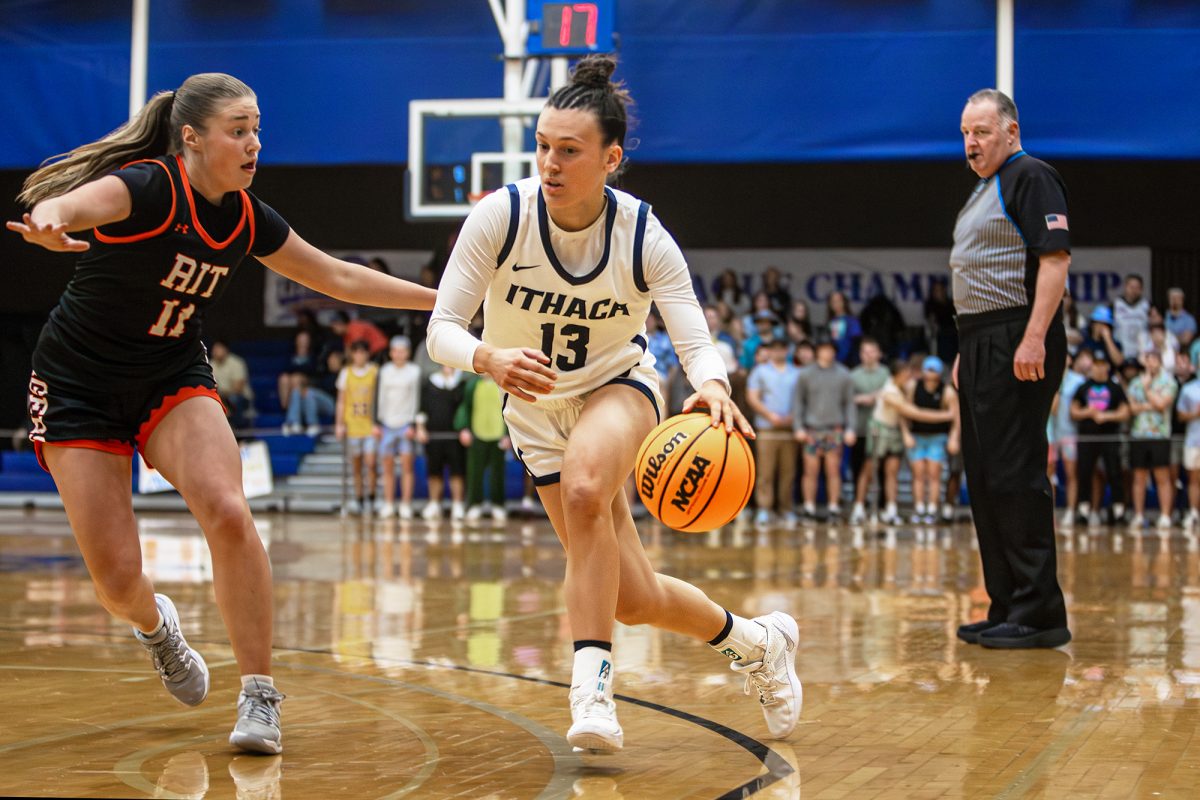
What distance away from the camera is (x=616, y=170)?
14.5 ft

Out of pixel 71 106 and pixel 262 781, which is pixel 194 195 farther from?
pixel 71 106

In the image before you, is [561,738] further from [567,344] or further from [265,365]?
[265,365]

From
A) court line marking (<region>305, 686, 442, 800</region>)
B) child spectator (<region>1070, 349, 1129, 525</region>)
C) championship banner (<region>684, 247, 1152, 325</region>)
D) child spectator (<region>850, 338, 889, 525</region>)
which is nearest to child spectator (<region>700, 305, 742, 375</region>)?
child spectator (<region>850, 338, 889, 525</region>)

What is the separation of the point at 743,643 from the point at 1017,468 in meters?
2.46

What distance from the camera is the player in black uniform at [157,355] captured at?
165 inches

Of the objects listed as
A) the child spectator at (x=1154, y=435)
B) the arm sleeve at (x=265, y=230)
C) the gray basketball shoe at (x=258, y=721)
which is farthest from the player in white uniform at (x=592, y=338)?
the child spectator at (x=1154, y=435)

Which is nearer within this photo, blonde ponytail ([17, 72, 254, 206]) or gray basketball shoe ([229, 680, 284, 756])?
gray basketball shoe ([229, 680, 284, 756])

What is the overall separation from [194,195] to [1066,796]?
9.93ft

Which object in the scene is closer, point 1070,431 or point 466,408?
point 466,408

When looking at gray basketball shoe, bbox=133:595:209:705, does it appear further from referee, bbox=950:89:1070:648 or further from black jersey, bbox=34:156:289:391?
referee, bbox=950:89:1070:648

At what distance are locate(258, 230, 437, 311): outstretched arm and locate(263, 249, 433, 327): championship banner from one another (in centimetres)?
1794

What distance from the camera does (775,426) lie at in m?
Result: 15.6

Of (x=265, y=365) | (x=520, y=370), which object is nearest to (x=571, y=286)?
(x=520, y=370)

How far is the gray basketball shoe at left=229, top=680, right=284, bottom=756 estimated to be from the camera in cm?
401
